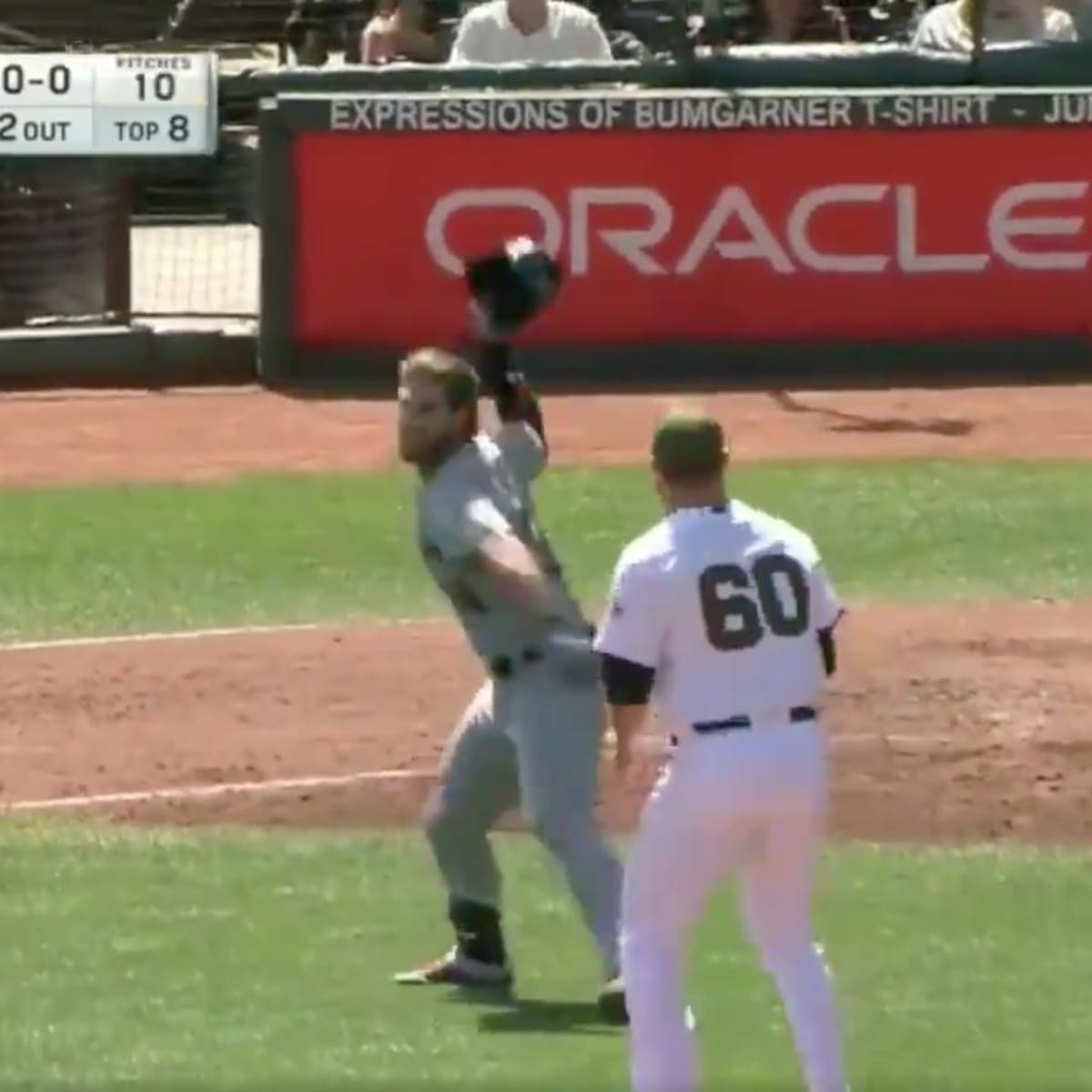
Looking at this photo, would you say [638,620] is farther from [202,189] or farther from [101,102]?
[202,189]

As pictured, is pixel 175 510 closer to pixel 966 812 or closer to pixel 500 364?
pixel 966 812

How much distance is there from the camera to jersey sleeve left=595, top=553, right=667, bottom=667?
6.57 m

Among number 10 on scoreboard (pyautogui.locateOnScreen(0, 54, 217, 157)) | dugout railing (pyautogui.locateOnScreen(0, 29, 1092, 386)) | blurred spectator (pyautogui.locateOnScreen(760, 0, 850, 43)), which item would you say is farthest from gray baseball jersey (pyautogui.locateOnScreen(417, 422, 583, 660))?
blurred spectator (pyautogui.locateOnScreen(760, 0, 850, 43))

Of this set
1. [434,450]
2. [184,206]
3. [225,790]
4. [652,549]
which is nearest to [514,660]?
[434,450]

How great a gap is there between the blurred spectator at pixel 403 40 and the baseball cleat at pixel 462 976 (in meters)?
12.8

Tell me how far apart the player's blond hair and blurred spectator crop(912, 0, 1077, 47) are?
13.0 metres

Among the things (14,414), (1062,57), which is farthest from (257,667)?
(1062,57)

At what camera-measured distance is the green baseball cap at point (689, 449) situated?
661 centimetres

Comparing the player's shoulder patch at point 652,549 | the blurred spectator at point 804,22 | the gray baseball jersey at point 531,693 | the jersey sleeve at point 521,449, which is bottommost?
the gray baseball jersey at point 531,693

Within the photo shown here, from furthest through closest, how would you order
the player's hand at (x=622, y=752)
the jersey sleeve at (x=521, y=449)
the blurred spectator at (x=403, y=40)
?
the blurred spectator at (x=403, y=40) → the jersey sleeve at (x=521, y=449) → the player's hand at (x=622, y=752)

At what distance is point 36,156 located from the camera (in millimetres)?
19641

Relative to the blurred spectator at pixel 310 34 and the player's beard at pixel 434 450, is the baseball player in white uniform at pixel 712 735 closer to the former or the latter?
the player's beard at pixel 434 450

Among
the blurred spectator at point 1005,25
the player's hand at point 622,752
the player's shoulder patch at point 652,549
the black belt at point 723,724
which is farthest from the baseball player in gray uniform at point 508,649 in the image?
the blurred spectator at point 1005,25

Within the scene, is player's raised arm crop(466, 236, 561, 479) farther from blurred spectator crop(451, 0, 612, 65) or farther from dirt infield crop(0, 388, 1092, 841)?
blurred spectator crop(451, 0, 612, 65)
